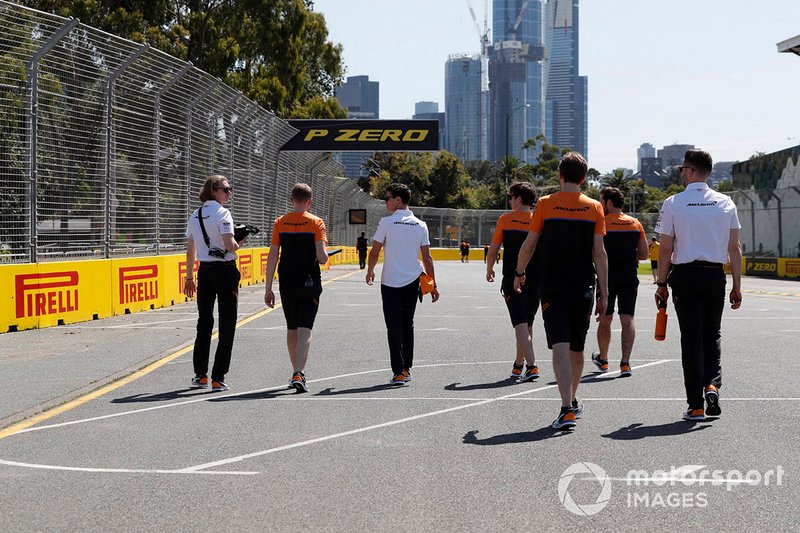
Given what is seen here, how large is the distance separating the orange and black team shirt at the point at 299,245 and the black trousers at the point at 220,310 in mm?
434

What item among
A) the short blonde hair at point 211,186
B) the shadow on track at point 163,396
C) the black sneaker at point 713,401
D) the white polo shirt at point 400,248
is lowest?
the shadow on track at point 163,396

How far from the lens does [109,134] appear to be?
1647cm

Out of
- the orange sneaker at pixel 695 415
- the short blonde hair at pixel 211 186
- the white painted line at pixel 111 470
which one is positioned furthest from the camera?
the short blonde hair at pixel 211 186

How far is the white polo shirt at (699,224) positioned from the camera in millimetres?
7266

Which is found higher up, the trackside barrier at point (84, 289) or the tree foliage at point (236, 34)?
the tree foliage at point (236, 34)

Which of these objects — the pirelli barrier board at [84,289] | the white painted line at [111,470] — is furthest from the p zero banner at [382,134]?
the white painted line at [111,470]

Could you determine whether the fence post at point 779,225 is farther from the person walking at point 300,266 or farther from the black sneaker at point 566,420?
the black sneaker at point 566,420

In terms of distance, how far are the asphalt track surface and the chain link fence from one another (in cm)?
323

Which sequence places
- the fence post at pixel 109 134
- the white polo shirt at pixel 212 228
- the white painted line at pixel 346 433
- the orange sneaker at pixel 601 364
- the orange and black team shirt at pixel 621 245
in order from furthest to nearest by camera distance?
1. the fence post at pixel 109 134
2. the orange sneaker at pixel 601 364
3. the orange and black team shirt at pixel 621 245
4. the white polo shirt at pixel 212 228
5. the white painted line at pixel 346 433

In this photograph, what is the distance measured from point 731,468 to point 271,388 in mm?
4180

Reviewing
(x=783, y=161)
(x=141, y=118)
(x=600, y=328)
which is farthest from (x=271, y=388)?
(x=783, y=161)

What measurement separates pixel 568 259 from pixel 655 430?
121cm

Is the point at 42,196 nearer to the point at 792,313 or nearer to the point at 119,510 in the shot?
the point at 119,510

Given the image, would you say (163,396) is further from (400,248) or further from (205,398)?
(400,248)
